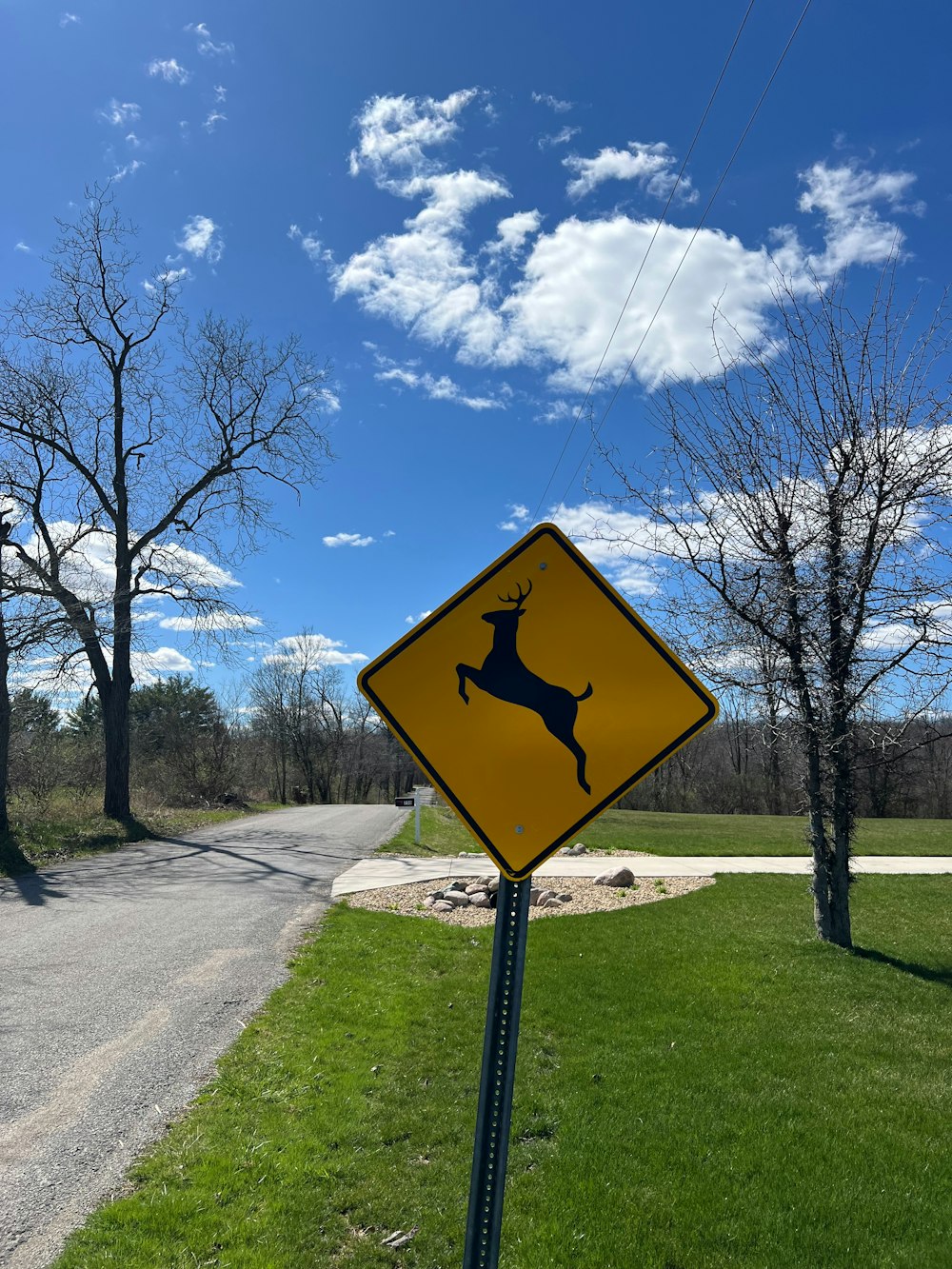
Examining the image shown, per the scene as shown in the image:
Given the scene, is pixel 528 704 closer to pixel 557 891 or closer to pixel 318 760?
pixel 557 891

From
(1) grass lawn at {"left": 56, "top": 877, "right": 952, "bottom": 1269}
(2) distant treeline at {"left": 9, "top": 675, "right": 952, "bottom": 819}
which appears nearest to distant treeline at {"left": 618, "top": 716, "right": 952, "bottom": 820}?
(2) distant treeline at {"left": 9, "top": 675, "right": 952, "bottom": 819}

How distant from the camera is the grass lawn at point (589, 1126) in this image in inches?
124

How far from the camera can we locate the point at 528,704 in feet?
6.89

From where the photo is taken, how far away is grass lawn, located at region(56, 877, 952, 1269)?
10.3 feet

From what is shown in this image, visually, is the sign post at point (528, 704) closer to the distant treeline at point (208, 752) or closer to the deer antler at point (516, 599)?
the deer antler at point (516, 599)

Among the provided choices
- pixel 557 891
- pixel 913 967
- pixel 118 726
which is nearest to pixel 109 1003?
pixel 913 967

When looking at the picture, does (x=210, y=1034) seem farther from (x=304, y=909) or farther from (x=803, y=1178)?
(x=304, y=909)

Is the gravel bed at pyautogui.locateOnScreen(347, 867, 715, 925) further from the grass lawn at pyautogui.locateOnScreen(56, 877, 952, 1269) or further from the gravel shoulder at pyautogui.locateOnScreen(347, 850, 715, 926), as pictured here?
the grass lawn at pyautogui.locateOnScreen(56, 877, 952, 1269)

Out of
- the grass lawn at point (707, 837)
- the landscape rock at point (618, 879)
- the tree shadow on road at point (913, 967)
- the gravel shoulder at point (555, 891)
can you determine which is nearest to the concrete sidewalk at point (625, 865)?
the gravel shoulder at point (555, 891)

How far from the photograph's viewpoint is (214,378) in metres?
23.1

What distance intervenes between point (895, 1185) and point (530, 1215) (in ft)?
5.57

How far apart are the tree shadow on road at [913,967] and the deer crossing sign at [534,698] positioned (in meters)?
6.91

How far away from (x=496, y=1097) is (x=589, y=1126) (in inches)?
110

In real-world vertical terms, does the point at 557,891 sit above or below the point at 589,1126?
below
